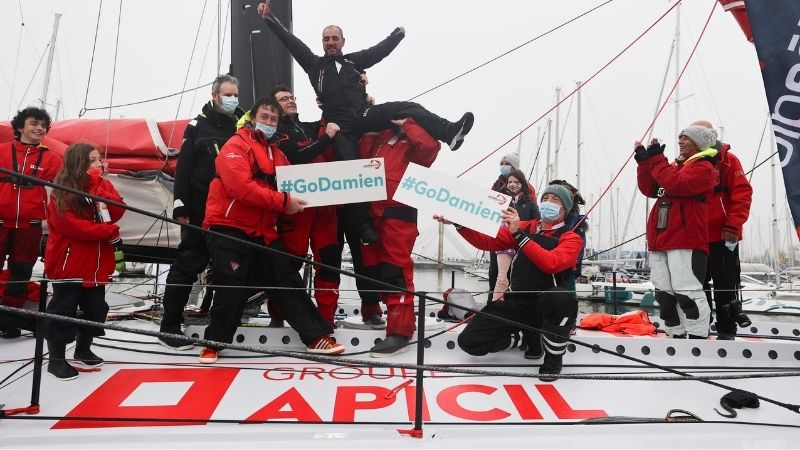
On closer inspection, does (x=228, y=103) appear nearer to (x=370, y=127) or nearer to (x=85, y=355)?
(x=370, y=127)

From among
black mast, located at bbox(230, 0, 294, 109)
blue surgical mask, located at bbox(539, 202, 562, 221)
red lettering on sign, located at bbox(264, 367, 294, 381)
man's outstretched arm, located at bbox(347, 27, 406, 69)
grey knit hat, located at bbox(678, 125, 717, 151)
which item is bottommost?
red lettering on sign, located at bbox(264, 367, 294, 381)

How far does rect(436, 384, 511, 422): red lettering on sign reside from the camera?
2322mm

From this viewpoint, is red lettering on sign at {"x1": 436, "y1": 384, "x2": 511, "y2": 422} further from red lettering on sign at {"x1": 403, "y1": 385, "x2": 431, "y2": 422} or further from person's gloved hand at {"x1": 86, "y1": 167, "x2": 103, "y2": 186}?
person's gloved hand at {"x1": 86, "y1": 167, "x2": 103, "y2": 186}

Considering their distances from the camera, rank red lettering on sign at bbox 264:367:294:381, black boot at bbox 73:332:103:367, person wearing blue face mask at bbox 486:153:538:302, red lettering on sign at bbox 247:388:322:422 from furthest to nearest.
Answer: person wearing blue face mask at bbox 486:153:538:302, black boot at bbox 73:332:103:367, red lettering on sign at bbox 264:367:294:381, red lettering on sign at bbox 247:388:322:422

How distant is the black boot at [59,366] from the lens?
2.62 m

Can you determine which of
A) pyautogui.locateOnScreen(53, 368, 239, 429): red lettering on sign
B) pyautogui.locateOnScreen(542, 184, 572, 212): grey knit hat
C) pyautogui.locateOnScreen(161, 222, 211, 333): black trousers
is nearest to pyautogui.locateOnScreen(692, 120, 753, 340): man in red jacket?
pyautogui.locateOnScreen(542, 184, 572, 212): grey knit hat

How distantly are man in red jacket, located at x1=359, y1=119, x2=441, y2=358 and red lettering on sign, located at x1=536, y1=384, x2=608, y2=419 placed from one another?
93cm

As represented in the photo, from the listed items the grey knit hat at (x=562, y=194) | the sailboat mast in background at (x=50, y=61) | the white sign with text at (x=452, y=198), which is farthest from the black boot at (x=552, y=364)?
the sailboat mast in background at (x=50, y=61)

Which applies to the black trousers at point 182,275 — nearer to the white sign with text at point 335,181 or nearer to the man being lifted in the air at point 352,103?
the white sign with text at point 335,181

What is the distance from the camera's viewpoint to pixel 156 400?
2.39m

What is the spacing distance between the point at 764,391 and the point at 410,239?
7.02ft

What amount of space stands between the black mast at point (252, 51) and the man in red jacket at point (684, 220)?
3363 millimetres

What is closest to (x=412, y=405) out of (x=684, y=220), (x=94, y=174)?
(x=94, y=174)

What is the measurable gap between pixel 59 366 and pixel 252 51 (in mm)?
3380
